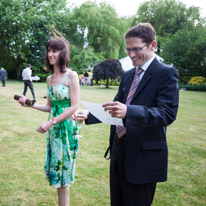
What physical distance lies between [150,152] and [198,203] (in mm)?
1996

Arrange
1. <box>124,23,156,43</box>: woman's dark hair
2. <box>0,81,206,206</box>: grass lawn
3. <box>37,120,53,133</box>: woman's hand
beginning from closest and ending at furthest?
<box>124,23,156,43</box>: woman's dark hair
<box>37,120,53,133</box>: woman's hand
<box>0,81,206,206</box>: grass lawn

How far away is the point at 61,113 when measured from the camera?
2479 mm

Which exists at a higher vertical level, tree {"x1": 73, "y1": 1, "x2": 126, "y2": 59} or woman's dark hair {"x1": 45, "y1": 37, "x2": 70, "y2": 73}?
tree {"x1": 73, "y1": 1, "x2": 126, "y2": 59}

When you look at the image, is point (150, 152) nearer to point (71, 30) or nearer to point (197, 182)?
point (197, 182)

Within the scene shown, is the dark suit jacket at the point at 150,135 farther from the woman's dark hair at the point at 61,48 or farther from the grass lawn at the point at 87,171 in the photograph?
the grass lawn at the point at 87,171

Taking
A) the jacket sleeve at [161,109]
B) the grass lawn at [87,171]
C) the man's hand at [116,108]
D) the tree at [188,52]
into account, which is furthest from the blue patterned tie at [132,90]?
the tree at [188,52]

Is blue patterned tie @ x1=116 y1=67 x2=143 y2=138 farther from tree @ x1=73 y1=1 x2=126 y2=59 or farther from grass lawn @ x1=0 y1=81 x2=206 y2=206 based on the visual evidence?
tree @ x1=73 y1=1 x2=126 y2=59

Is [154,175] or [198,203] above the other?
[154,175]

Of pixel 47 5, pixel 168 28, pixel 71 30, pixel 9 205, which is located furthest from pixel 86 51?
pixel 9 205

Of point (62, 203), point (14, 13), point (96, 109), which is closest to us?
point (96, 109)

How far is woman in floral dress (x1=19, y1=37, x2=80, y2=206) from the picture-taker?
242 cm

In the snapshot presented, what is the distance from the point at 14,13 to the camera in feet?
107

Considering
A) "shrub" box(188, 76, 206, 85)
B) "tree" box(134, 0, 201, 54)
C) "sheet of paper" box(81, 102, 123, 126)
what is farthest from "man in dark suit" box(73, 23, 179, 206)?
"tree" box(134, 0, 201, 54)

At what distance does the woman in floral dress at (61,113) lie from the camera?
2.42 m
